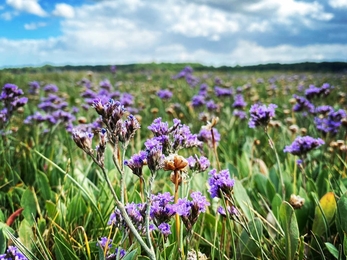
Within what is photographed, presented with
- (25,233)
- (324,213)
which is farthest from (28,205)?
(324,213)

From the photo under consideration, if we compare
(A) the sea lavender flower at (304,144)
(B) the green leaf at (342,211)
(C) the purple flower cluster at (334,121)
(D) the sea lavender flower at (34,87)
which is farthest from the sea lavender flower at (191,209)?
(D) the sea lavender flower at (34,87)

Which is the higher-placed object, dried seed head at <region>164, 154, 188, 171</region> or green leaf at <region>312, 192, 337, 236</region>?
dried seed head at <region>164, 154, 188, 171</region>

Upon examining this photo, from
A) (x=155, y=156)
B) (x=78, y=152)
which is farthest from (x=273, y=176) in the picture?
(x=78, y=152)

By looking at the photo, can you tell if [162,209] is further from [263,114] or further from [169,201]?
[263,114]

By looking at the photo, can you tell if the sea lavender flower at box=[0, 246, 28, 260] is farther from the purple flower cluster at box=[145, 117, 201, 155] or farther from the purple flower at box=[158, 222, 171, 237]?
the purple flower cluster at box=[145, 117, 201, 155]

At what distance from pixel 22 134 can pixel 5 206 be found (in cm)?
187

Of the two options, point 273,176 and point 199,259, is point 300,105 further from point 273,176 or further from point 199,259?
point 199,259

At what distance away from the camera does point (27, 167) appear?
297 cm

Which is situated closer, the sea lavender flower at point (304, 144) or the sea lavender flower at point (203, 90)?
the sea lavender flower at point (304, 144)

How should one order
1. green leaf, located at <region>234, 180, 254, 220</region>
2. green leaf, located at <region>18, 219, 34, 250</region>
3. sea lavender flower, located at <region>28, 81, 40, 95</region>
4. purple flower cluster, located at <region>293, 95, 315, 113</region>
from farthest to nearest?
sea lavender flower, located at <region>28, 81, 40, 95</region>
purple flower cluster, located at <region>293, 95, 315, 113</region>
green leaf, located at <region>234, 180, 254, 220</region>
green leaf, located at <region>18, 219, 34, 250</region>

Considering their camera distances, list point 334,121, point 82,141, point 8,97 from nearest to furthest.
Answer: point 82,141 → point 8,97 → point 334,121

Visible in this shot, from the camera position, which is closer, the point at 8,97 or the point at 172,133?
the point at 172,133

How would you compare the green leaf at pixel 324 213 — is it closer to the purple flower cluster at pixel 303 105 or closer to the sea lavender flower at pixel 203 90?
the purple flower cluster at pixel 303 105

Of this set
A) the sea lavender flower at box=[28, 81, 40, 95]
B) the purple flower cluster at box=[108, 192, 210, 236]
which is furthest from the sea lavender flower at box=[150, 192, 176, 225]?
the sea lavender flower at box=[28, 81, 40, 95]
